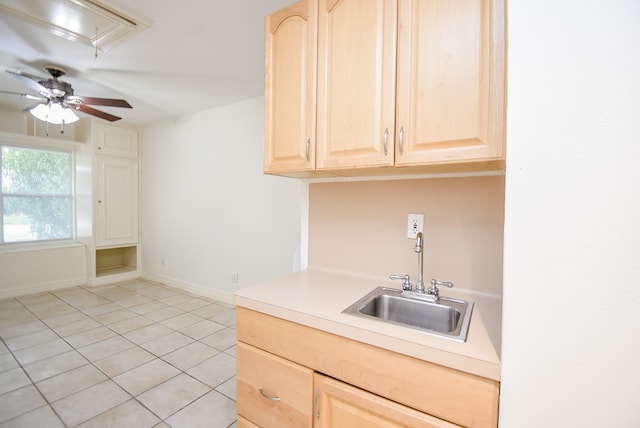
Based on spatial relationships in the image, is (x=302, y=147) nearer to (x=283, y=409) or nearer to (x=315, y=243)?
(x=315, y=243)

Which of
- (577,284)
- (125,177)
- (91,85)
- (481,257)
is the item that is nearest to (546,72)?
(577,284)

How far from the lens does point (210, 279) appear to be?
3730 millimetres

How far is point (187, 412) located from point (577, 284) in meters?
2.05

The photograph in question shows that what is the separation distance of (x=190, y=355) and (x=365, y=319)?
6.66ft

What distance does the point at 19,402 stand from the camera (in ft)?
5.74

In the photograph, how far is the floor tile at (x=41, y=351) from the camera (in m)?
2.24

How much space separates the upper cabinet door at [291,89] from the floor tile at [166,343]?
2.02 metres

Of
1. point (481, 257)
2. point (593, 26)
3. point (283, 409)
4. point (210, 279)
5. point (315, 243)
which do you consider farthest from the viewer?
point (210, 279)

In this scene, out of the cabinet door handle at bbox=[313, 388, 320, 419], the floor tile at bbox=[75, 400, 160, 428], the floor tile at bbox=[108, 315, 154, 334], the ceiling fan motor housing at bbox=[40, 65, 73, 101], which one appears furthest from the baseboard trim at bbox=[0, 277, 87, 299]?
the cabinet door handle at bbox=[313, 388, 320, 419]

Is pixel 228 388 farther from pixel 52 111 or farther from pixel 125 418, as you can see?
pixel 52 111

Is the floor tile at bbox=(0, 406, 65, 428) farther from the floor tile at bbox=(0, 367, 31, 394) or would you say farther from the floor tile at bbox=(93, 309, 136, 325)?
the floor tile at bbox=(93, 309, 136, 325)

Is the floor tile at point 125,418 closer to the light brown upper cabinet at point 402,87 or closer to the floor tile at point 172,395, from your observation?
the floor tile at point 172,395

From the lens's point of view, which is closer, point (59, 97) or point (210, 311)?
point (59, 97)

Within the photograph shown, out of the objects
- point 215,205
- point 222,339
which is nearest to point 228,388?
point 222,339
